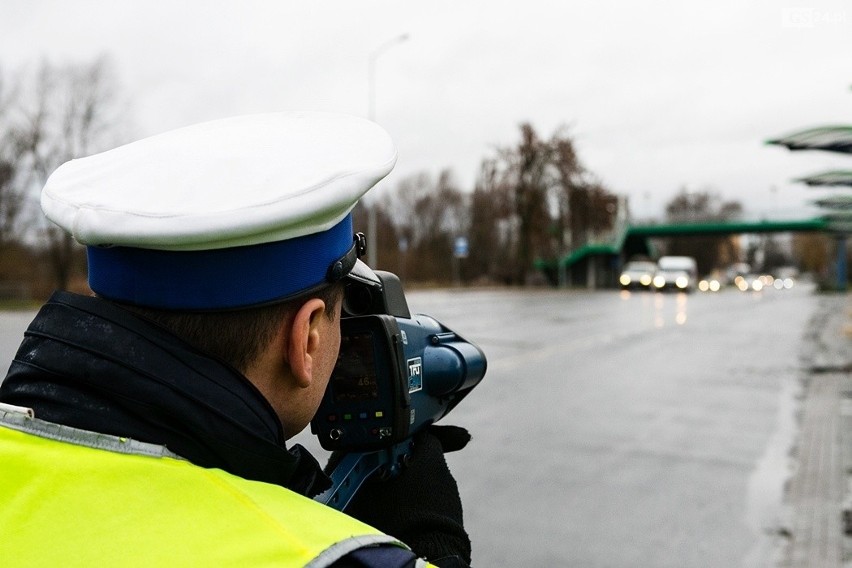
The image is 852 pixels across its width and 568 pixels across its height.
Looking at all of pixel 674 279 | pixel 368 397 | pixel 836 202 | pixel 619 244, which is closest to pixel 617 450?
pixel 368 397

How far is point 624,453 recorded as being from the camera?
7305mm

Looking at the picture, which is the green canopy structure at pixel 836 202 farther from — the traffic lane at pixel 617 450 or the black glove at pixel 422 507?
the black glove at pixel 422 507

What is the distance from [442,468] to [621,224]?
64.4m

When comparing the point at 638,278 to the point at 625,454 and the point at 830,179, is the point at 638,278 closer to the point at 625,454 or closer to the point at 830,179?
the point at 830,179

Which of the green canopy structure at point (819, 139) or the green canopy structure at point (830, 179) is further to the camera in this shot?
the green canopy structure at point (830, 179)

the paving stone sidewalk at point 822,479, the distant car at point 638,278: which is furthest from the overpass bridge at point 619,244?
the paving stone sidewalk at point 822,479

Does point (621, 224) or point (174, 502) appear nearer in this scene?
point (174, 502)

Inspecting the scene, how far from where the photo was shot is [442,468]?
1424 millimetres

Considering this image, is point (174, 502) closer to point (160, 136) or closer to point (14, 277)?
point (160, 136)

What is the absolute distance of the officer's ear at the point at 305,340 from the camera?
3.66ft

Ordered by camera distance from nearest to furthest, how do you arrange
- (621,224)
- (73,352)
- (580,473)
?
(73,352) < (580,473) < (621,224)

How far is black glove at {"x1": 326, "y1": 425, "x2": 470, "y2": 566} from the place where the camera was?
126 centimetres

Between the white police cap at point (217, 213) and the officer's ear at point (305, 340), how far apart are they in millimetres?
34

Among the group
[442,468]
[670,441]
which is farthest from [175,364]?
[670,441]
